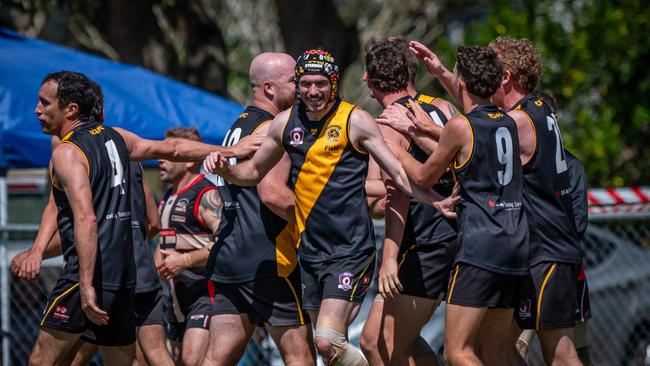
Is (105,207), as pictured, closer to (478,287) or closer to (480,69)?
Result: (478,287)

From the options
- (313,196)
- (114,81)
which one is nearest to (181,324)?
(313,196)

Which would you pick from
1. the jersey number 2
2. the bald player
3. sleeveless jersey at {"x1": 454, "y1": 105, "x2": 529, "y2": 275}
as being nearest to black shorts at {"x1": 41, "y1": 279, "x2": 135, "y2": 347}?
the bald player

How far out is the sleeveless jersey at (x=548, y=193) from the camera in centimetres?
631

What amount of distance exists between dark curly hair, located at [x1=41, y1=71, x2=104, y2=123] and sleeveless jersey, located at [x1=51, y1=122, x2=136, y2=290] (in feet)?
0.37

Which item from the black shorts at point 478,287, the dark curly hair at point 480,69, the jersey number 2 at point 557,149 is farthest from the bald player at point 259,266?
the jersey number 2 at point 557,149

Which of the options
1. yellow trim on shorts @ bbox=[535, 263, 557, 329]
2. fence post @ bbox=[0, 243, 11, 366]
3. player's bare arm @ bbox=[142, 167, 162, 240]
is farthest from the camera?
fence post @ bbox=[0, 243, 11, 366]

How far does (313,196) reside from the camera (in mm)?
6145

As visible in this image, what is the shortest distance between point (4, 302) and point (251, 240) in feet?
10.2

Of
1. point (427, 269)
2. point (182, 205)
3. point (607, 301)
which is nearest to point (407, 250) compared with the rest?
point (427, 269)

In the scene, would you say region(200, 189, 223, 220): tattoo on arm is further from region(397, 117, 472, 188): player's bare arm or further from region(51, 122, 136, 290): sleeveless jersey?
region(397, 117, 472, 188): player's bare arm

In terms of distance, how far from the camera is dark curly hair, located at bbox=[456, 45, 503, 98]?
6070 millimetres

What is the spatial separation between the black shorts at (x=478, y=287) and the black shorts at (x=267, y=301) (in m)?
1.05

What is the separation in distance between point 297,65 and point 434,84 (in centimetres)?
1714

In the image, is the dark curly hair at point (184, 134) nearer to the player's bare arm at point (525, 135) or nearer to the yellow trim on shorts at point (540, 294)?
the player's bare arm at point (525, 135)
